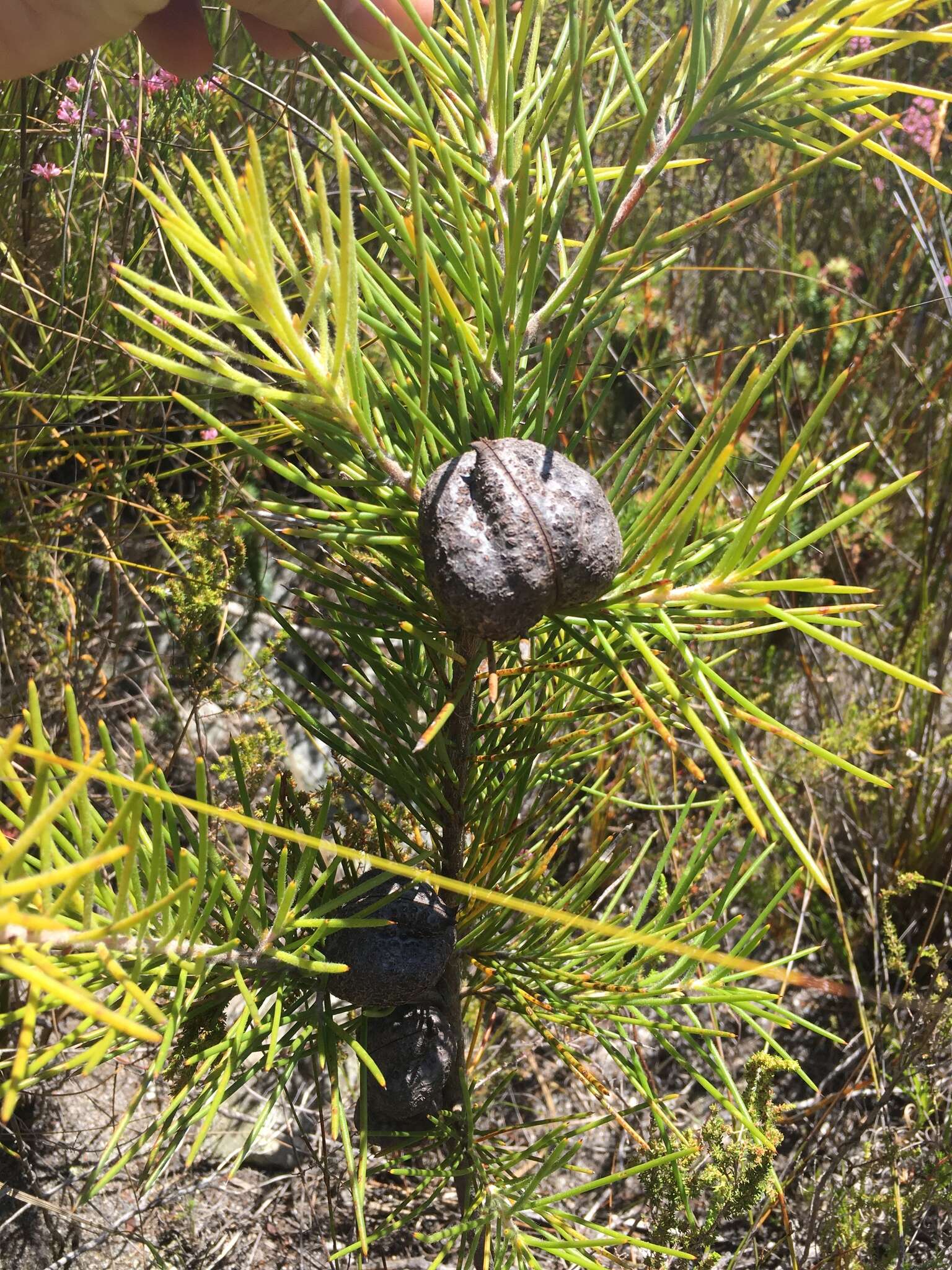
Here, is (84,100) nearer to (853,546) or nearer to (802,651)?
(802,651)

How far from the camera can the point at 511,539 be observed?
50 cm

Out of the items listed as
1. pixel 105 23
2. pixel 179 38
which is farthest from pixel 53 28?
pixel 179 38

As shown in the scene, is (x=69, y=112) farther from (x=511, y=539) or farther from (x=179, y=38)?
(x=511, y=539)

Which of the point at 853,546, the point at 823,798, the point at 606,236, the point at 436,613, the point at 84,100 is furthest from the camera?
the point at 853,546

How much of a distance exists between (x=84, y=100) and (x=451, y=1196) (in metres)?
1.38

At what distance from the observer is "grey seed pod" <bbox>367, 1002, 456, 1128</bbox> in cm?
71

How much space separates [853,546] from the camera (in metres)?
1.98

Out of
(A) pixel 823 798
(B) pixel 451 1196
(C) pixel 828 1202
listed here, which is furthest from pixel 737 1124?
(A) pixel 823 798

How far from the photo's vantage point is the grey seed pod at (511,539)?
50 cm

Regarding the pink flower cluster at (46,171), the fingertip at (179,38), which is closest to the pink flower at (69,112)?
the pink flower cluster at (46,171)

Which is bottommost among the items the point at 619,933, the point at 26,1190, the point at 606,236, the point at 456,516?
the point at 26,1190

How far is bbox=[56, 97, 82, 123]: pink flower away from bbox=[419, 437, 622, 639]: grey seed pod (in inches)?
34.1

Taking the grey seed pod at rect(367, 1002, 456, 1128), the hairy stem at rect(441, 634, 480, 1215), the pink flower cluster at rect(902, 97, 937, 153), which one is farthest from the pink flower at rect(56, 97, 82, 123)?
the pink flower cluster at rect(902, 97, 937, 153)

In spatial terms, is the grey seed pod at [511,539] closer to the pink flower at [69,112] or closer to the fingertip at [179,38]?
the fingertip at [179,38]
